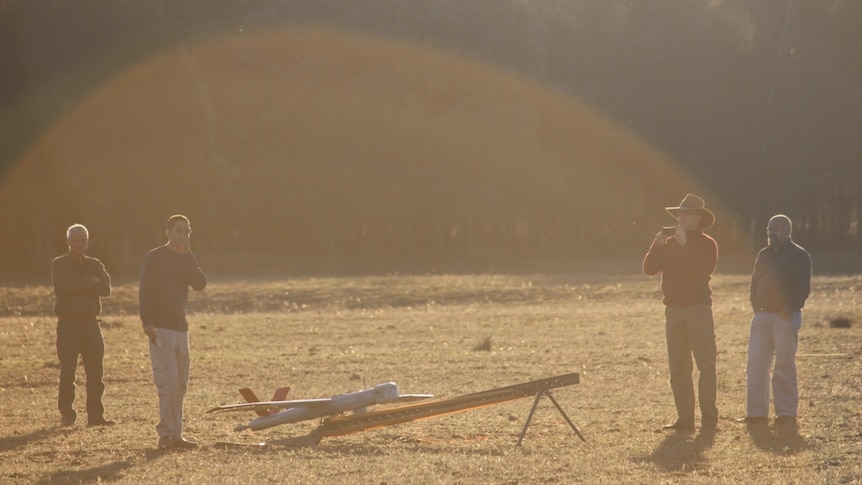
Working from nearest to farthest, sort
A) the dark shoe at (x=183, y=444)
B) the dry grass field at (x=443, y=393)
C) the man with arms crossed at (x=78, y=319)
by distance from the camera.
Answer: the dry grass field at (x=443, y=393), the dark shoe at (x=183, y=444), the man with arms crossed at (x=78, y=319)

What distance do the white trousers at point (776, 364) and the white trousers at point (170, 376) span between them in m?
6.50

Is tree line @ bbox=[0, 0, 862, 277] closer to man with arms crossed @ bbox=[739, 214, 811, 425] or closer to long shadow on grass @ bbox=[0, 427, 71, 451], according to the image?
long shadow on grass @ bbox=[0, 427, 71, 451]

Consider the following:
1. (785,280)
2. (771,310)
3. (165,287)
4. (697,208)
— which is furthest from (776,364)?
(165,287)

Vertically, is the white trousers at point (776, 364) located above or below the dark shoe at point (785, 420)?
above

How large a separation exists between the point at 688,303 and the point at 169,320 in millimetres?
5889

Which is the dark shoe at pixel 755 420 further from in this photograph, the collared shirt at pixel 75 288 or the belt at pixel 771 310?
the collared shirt at pixel 75 288

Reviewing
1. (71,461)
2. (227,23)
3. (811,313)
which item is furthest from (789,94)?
(71,461)

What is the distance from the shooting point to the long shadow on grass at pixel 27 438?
43.6 ft

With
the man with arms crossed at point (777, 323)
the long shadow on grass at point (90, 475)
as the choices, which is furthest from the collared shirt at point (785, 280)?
the long shadow on grass at point (90, 475)

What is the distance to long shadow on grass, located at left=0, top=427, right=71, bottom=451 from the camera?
1330cm

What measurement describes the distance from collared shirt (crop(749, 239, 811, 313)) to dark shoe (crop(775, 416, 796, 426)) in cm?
125

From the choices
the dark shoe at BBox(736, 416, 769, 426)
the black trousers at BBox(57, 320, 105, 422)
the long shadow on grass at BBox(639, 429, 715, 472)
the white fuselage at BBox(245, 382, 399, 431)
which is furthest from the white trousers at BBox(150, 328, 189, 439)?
the dark shoe at BBox(736, 416, 769, 426)

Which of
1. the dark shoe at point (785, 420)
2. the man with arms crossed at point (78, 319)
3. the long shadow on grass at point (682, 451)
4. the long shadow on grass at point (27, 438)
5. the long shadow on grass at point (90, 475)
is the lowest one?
the long shadow on grass at point (27, 438)

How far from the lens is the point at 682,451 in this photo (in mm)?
12211
